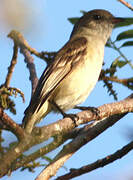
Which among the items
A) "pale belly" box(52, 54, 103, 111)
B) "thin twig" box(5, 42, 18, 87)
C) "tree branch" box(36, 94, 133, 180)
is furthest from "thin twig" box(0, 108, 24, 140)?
"pale belly" box(52, 54, 103, 111)

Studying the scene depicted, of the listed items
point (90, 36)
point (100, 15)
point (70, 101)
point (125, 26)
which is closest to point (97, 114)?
point (125, 26)

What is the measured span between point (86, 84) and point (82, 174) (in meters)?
1.97

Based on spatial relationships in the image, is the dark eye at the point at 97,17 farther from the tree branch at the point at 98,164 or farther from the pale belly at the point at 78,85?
the tree branch at the point at 98,164

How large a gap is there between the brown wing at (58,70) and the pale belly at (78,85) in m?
0.12

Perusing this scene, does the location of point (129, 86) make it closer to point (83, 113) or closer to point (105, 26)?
point (83, 113)

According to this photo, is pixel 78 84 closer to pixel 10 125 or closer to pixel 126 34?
pixel 126 34

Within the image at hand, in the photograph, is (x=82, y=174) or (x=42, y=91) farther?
(x=42, y=91)

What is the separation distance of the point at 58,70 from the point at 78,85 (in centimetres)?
44

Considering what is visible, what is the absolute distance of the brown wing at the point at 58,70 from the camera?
4332 mm

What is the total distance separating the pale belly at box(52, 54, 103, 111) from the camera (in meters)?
4.64

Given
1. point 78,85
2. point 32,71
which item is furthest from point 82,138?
point 32,71

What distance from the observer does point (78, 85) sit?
466cm

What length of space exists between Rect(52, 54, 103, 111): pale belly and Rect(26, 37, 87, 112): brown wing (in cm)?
12

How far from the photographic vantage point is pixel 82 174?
281 centimetres
